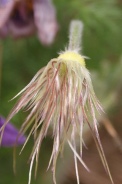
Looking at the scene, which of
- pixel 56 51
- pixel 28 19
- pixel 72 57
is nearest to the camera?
pixel 72 57

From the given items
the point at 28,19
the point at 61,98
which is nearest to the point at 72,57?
the point at 61,98

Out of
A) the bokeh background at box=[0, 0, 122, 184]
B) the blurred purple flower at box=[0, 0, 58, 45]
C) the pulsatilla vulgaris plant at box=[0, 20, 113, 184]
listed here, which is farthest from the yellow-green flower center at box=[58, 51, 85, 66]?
the bokeh background at box=[0, 0, 122, 184]

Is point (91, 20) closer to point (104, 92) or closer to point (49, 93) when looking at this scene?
point (104, 92)

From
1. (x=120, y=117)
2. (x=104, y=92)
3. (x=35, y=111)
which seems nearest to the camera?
(x=35, y=111)

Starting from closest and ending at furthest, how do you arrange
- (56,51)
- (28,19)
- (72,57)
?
(72,57) → (28,19) → (56,51)

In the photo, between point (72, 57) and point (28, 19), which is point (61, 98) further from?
point (28, 19)

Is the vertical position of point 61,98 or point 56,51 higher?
point 56,51

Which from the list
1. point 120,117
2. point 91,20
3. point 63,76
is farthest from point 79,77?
point 120,117

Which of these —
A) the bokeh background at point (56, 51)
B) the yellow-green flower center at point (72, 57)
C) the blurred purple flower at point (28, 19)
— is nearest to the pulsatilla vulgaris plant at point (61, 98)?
the yellow-green flower center at point (72, 57)

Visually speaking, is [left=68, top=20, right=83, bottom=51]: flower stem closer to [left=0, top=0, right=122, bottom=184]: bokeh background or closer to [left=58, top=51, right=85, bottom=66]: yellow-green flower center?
[left=58, top=51, right=85, bottom=66]: yellow-green flower center
